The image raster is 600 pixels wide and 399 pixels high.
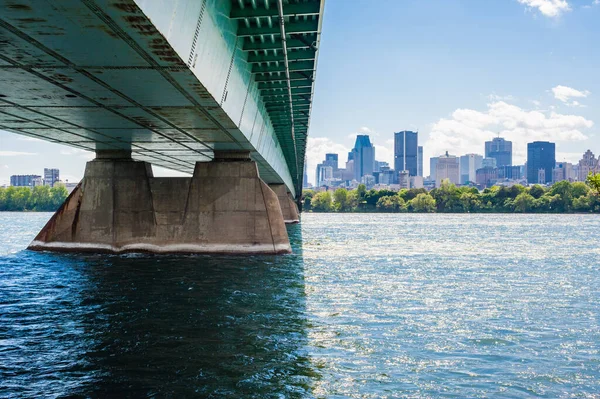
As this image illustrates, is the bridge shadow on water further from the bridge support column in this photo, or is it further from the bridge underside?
the bridge support column

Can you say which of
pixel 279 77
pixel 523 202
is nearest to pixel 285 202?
pixel 279 77

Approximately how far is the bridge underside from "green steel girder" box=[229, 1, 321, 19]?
32 mm

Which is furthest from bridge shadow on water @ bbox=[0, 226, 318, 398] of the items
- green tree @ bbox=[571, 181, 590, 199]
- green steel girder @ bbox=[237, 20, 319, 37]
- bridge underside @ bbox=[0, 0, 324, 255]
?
green tree @ bbox=[571, 181, 590, 199]

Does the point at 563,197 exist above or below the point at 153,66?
below

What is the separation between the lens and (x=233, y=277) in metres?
24.7

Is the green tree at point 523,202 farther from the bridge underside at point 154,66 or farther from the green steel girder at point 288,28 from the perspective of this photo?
the green steel girder at point 288,28

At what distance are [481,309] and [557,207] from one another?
188 m

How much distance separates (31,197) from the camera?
175875mm

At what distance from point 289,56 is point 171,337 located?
11.5m

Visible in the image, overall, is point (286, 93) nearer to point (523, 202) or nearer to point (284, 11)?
point (284, 11)

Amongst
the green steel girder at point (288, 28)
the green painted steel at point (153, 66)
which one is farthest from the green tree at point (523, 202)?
the green steel girder at point (288, 28)

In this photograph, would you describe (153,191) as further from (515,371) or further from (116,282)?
(515,371)

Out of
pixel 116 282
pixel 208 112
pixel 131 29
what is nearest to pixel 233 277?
pixel 116 282

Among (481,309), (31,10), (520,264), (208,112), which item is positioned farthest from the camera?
(520,264)
